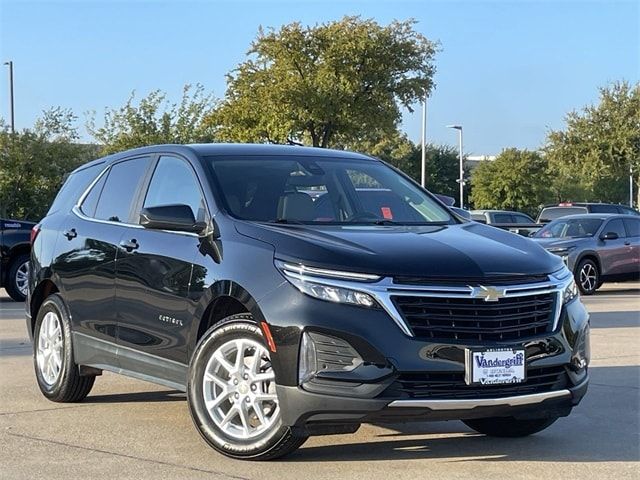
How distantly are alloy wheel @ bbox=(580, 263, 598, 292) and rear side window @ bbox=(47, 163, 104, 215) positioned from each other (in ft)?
43.0

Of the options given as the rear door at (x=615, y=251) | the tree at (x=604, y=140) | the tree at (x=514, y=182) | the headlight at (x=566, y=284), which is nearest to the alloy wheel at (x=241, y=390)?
the headlight at (x=566, y=284)

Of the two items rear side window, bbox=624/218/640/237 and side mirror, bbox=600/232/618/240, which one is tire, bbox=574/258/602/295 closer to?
side mirror, bbox=600/232/618/240

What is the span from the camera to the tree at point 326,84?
1471 inches

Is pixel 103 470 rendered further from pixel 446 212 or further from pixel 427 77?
pixel 427 77

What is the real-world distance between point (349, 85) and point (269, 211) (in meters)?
32.1

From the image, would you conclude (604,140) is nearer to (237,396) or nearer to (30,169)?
(30,169)

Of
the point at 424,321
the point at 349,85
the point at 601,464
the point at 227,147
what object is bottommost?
the point at 601,464

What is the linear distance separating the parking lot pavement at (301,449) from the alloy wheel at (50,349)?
212 mm

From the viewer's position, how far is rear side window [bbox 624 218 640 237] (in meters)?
20.3

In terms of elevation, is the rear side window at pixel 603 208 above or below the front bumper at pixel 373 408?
above

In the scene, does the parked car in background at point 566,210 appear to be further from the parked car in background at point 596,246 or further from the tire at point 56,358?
the tire at point 56,358

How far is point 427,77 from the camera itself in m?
40.6

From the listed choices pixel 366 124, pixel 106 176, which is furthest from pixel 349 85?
pixel 106 176

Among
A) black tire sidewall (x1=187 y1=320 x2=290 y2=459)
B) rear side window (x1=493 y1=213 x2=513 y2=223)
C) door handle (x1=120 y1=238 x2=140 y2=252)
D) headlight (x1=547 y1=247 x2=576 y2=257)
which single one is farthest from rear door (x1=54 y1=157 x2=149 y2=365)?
rear side window (x1=493 y1=213 x2=513 y2=223)
